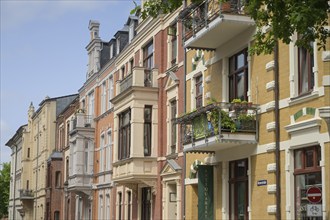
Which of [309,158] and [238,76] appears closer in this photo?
[309,158]

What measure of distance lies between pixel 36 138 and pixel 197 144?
5087 cm

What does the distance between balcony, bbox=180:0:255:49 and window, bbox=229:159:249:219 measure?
396 cm

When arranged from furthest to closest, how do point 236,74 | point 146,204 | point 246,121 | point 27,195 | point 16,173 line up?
point 16,173 < point 27,195 < point 146,204 < point 236,74 < point 246,121

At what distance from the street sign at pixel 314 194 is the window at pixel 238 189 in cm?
462

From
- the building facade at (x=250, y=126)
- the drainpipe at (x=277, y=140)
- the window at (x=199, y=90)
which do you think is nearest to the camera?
the building facade at (x=250, y=126)

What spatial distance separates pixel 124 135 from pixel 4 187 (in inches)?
2774

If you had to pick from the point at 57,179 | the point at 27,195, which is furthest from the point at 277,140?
the point at 27,195

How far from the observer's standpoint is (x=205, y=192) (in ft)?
73.6

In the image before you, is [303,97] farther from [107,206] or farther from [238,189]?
[107,206]

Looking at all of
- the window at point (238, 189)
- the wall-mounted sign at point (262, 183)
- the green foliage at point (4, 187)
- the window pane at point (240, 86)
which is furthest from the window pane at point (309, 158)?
the green foliage at point (4, 187)

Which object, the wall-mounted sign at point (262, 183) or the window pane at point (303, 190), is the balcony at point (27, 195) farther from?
the window pane at point (303, 190)

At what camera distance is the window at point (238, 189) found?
2030 centimetres

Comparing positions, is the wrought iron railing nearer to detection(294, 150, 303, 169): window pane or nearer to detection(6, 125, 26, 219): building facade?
detection(294, 150, 303, 169): window pane

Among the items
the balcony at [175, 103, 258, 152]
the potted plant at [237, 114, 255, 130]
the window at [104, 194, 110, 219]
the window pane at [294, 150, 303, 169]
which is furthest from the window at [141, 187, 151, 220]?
the window pane at [294, 150, 303, 169]
